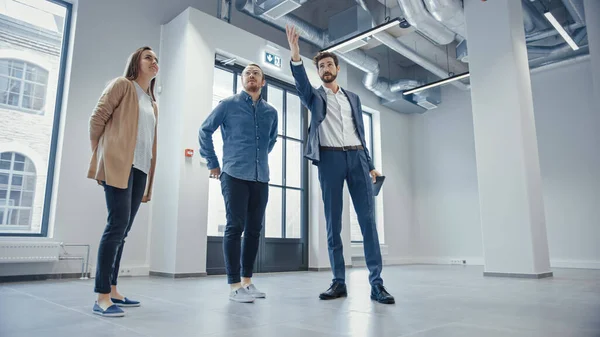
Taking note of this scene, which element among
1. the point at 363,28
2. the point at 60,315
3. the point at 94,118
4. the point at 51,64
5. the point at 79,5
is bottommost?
the point at 60,315

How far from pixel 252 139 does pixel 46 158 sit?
2.59 meters

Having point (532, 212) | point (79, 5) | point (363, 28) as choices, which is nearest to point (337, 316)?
point (532, 212)

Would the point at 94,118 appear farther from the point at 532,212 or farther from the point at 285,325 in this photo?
the point at 532,212

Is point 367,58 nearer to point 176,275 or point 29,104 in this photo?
point 176,275

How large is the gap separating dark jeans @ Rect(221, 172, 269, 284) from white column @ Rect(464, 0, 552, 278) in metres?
2.64

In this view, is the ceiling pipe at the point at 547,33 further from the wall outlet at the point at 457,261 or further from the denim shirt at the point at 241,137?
the denim shirt at the point at 241,137

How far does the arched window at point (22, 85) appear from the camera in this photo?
12.6 feet

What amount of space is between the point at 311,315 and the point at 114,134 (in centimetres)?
113

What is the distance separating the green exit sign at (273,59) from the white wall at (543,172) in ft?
12.9

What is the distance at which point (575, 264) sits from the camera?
6.12 meters

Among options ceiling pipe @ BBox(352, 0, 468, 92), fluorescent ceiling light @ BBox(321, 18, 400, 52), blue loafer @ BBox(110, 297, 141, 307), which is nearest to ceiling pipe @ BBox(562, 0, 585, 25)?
ceiling pipe @ BBox(352, 0, 468, 92)

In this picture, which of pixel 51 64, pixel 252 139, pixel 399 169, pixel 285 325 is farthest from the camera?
pixel 399 169

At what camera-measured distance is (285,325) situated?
4.99 ft

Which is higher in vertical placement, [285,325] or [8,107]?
[8,107]
